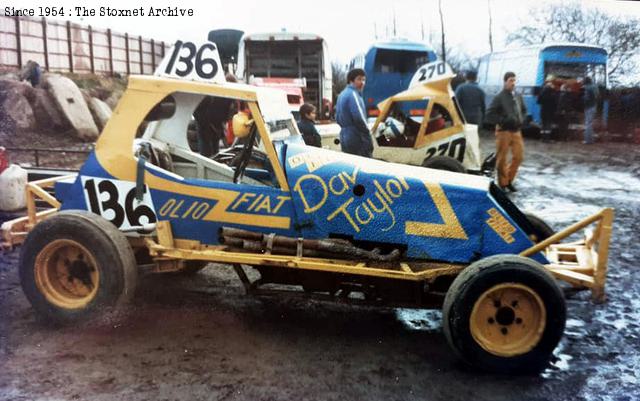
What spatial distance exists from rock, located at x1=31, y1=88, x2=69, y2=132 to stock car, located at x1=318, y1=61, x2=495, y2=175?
4598 mm

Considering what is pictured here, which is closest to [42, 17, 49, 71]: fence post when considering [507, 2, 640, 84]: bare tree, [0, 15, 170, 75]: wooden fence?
[0, 15, 170, 75]: wooden fence

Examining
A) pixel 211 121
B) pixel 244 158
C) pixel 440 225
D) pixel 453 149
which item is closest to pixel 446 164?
pixel 453 149

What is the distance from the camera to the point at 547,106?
36.6 feet

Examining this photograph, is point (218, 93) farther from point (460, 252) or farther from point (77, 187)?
point (460, 252)

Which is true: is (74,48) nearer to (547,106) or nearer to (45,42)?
(45,42)

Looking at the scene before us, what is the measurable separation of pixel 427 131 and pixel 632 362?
511cm

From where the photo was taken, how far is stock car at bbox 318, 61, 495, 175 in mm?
8203

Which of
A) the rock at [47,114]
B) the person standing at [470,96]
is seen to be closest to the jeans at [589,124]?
the person standing at [470,96]

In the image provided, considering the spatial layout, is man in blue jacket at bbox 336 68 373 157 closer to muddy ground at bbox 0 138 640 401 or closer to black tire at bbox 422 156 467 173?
black tire at bbox 422 156 467 173

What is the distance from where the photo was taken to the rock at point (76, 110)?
10406mm

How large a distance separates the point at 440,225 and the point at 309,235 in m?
0.83

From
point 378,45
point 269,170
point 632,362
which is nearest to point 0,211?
A: point 269,170

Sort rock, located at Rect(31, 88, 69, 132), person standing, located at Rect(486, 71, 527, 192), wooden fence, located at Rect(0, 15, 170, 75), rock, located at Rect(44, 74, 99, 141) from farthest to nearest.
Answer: rock, located at Rect(44, 74, 99, 141)
rock, located at Rect(31, 88, 69, 132)
person standing, located at Rect(486, 71, 527, 192)
wooden fence, located at Rect(0, 15, 170, 75)

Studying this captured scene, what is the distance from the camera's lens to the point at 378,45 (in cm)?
1898
